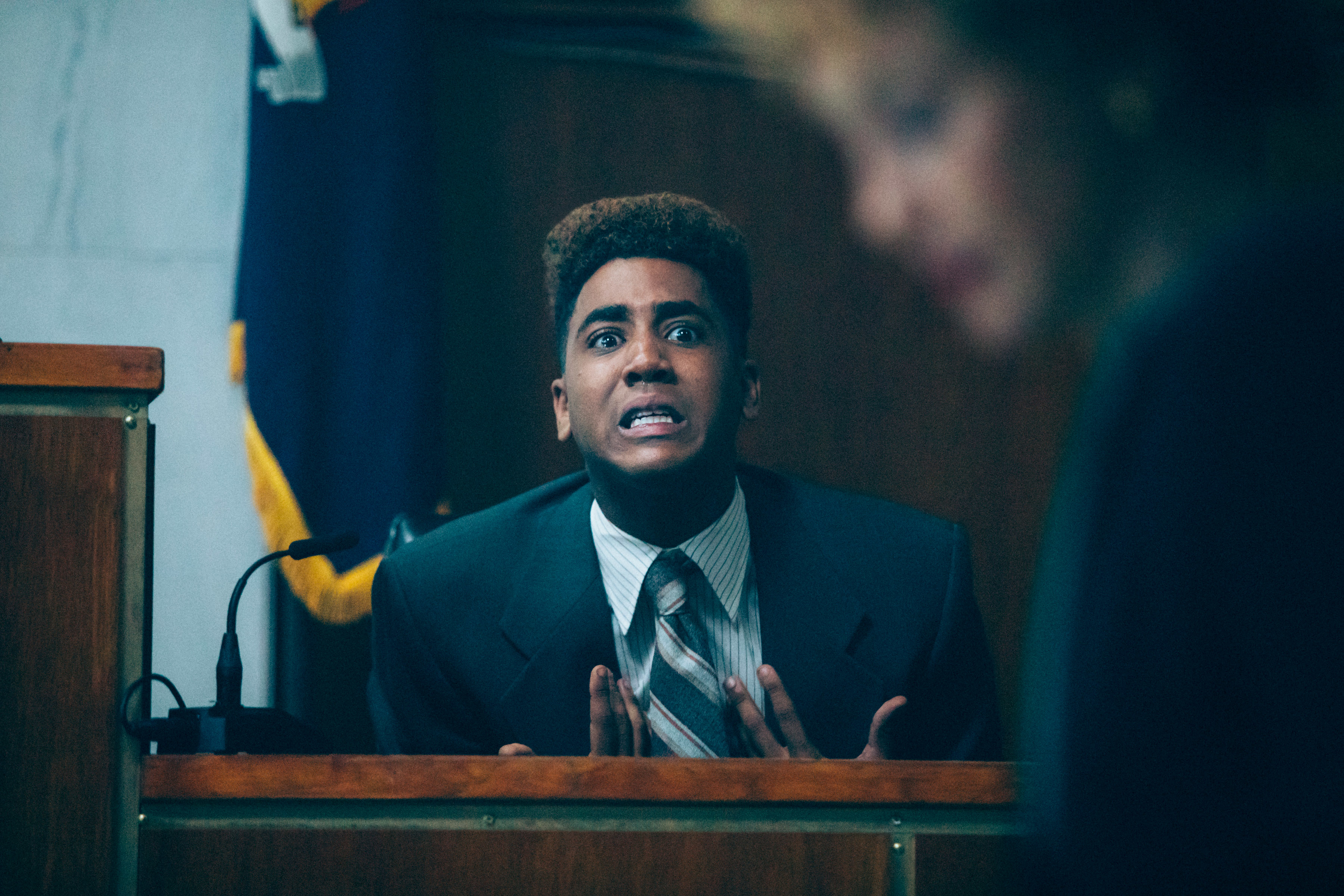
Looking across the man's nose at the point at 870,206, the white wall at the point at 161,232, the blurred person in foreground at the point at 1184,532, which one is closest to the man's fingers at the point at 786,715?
the blurred person in foreground at the point at 1184,532

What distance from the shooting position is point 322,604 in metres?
2.25

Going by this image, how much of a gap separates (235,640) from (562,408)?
0.68 m

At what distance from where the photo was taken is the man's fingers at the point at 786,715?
1.26 m

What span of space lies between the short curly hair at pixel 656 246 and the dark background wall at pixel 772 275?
0.79 m

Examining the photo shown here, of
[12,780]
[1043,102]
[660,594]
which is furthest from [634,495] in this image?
[1043,102]

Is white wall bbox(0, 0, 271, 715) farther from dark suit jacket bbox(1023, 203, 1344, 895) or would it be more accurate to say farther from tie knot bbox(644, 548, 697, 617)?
dark suit jacket bbox(1023, 203, 1344, 895)

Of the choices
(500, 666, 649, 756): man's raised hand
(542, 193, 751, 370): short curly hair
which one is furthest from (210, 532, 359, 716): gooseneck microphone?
(542, 193, 751, 370): short curly hair

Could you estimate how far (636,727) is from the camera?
1267mm

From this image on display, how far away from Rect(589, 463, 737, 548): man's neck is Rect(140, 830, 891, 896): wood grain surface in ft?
2.31

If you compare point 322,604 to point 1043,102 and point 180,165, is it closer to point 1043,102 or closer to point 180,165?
point 180,165

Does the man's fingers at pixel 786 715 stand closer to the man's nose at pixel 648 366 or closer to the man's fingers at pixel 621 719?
the man's fingers at pixel 621 719

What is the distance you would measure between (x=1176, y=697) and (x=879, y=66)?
17.2 inches

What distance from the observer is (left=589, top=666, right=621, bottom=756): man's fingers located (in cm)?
125

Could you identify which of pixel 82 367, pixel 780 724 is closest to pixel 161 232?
pixel 82 367
